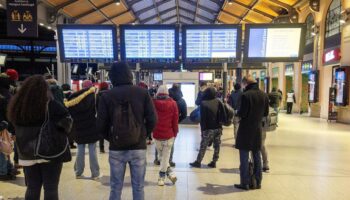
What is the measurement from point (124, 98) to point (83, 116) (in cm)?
246

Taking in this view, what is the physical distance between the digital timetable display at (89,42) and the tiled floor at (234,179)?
8.44 ft

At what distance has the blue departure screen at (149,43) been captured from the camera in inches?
344

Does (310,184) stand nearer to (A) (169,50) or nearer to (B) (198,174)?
(B) (198,174)

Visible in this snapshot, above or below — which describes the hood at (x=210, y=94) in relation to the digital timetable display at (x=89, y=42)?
below

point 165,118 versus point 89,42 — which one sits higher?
point 89,42

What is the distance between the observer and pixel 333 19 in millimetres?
16750

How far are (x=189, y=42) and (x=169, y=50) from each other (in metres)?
0.52

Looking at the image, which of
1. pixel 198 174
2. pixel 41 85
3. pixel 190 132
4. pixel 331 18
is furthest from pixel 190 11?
pixel 41 85

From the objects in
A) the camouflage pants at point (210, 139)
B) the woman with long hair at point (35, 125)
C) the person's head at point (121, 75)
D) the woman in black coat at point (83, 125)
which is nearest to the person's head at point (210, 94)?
the camouflage pants at point (210, 139)

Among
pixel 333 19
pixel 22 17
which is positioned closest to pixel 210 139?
pixel 22 17

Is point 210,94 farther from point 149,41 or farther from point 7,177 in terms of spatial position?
point 7,177

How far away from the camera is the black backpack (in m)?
3.27

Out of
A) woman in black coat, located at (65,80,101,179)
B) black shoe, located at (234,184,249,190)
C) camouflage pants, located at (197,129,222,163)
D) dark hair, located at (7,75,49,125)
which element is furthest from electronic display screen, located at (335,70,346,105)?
dark hair, located at (7,75,49,125)

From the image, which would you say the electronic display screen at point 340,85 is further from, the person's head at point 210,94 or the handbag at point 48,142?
the handbag at point 48,142
